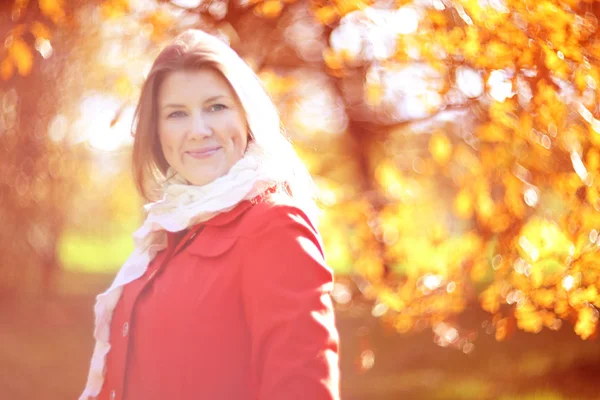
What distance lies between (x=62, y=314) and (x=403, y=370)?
2.69 meters

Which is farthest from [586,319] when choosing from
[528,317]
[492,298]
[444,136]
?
[444,136]

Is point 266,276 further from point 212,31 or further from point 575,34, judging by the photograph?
point 212,31

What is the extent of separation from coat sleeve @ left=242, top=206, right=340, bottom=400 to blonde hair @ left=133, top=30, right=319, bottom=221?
18cm

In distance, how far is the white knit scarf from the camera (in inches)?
56.7

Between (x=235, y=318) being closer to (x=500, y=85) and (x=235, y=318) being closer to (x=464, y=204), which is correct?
(x=500, y=85)

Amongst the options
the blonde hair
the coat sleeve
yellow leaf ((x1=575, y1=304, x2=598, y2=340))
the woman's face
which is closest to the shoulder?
the coat sleeve

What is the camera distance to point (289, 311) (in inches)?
46.7

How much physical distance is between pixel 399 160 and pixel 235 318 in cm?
306

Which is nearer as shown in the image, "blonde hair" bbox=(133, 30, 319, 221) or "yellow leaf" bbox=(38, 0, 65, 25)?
"blonde hair" bbox=(133, 30, 319, 221)

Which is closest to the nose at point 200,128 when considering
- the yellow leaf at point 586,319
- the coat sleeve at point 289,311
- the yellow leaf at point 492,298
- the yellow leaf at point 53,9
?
the coat sleeve at point 289,311

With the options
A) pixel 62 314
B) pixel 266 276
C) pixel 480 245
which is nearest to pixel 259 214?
pixel 266 276

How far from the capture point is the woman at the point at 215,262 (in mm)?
1198

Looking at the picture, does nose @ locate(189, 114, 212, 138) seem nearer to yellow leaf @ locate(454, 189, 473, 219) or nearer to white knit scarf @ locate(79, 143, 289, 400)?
white knit scarf @ locate(79, 143, 289, 400)

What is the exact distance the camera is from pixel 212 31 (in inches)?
135
